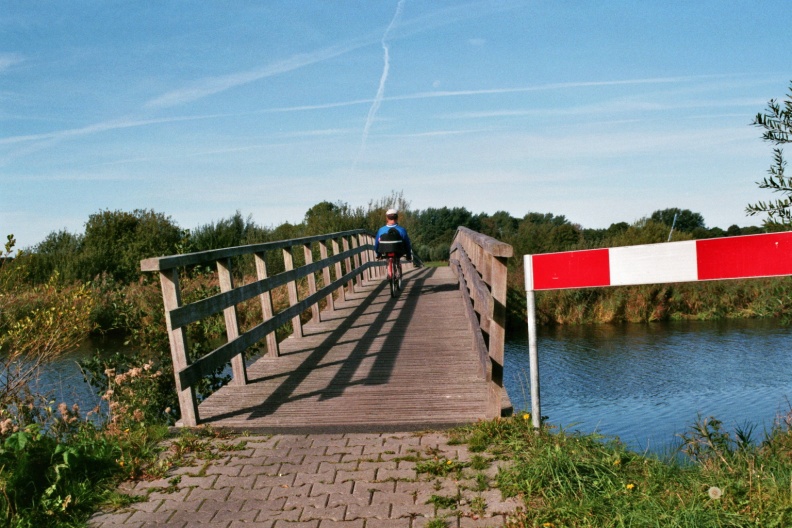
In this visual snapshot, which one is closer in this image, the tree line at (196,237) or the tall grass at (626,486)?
the tall grass at (626,486)

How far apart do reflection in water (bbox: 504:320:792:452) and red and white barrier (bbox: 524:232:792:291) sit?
8.73ft

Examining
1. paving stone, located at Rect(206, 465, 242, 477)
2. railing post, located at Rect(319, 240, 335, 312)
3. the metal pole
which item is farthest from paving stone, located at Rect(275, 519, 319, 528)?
railing post, located at Rect(319, 240, 335, 312)

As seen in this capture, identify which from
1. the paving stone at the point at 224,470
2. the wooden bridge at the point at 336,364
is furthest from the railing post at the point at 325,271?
the paving stone at the point at 224,470

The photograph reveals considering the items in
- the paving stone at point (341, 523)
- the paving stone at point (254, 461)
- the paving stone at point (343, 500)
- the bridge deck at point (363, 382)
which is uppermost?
the bridge deck at point (363, 382)

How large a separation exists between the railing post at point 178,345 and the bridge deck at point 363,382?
7.5 inches

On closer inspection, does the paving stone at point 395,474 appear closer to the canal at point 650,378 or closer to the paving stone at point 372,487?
the paving stone at point 372,487

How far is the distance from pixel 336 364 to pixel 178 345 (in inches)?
97.8

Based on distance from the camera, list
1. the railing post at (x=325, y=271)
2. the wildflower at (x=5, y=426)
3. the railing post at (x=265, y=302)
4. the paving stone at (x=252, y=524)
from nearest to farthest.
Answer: the paving stone at (x=252, y=524), the wildflower at (x=5, y=426), the railing post at (x=265, y=302), the railing post at (x=325, y=271)

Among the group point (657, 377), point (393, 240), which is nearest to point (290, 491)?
point (393, 240)

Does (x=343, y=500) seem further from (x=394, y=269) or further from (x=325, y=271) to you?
(x=394, y=269)

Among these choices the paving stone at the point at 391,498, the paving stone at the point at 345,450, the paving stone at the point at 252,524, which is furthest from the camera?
the paving stone at the point at 345,450

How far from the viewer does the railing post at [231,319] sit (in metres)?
6.34

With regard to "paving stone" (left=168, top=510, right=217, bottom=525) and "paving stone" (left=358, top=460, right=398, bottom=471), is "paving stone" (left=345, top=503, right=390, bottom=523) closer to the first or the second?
"paving stone" (left=358, top=460, right=398, bottom=471)

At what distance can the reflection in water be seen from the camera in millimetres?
10562
